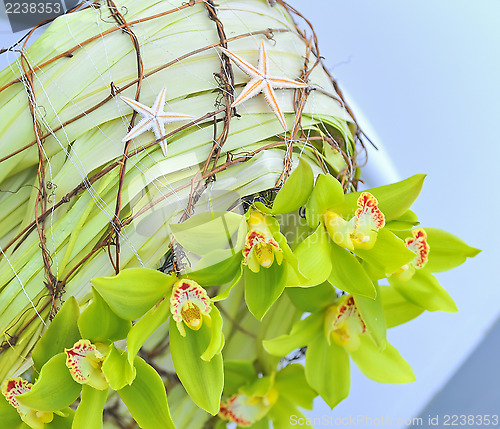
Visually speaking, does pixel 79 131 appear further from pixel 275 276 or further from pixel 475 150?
pixel 475 150

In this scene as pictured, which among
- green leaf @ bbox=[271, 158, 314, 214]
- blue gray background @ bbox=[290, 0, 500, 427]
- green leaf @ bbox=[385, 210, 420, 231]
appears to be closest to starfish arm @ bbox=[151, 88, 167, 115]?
green leaf @ bbox=[271, 158, 314, 214]

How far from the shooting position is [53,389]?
34cm

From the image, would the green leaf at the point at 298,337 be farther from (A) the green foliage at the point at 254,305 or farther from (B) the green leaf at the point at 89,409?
(B) the green leaf at the point at 89,409

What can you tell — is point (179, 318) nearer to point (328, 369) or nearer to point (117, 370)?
point (117, 370)

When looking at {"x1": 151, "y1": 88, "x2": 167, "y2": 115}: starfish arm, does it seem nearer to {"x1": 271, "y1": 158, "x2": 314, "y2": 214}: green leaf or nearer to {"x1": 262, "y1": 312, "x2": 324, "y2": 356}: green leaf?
{"x1": 271, "y1": 158, "x2": 314, "y2": 214}: green leaf

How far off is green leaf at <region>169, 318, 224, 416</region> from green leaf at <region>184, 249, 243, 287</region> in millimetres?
33

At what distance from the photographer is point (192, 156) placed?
0.36 meters

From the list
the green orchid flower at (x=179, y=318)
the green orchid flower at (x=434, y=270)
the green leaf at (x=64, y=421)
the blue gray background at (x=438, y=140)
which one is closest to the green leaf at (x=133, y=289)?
the green orchid flower at (x=179, y=318)

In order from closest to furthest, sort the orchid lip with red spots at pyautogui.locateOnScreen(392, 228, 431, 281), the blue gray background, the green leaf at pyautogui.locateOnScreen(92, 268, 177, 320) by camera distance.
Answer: the green leaf at pyautogui.locateOnScreen(92, 268, 177, 320) < the orchid lip with red spots at pyautogui.locateOnScreen(392, 228, 431, 281) < the blue gray background

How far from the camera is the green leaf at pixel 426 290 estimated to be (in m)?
0.44

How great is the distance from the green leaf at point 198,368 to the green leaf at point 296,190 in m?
0.10

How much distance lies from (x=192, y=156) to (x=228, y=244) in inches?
2.7

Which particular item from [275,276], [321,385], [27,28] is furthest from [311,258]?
[27,28]

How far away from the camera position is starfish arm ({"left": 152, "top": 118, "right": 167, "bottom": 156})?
13.7 inches
